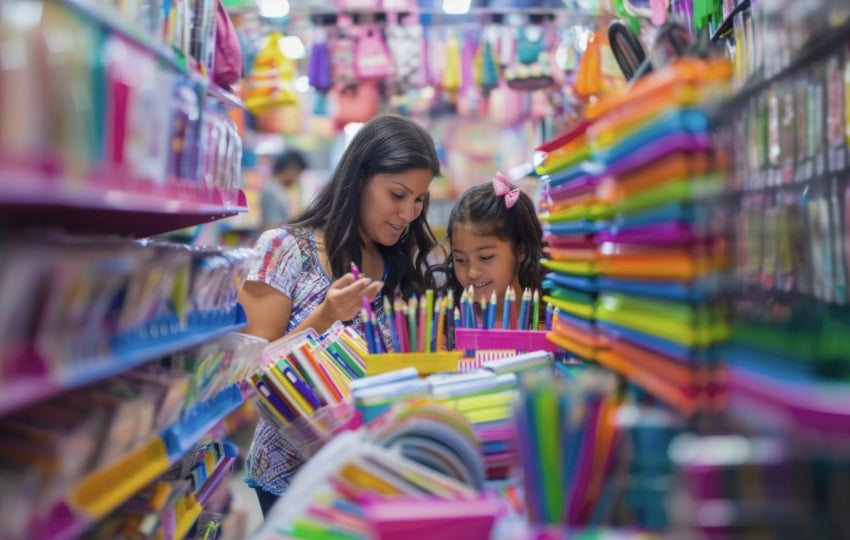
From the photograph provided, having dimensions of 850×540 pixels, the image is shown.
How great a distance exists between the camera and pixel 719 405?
0.88m

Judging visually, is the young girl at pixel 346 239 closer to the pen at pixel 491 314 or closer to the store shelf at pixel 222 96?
the pen at pixel 491 314

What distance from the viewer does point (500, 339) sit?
1785mm

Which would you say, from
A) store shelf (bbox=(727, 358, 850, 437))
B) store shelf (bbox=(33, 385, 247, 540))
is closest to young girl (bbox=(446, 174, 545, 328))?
store shelf (bbox=(33, 385, 247, 540))

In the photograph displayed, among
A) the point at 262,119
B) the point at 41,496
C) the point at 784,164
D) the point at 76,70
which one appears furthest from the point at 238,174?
the point at 262,119

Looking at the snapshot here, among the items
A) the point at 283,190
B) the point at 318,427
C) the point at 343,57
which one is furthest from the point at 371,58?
the point at 318,427

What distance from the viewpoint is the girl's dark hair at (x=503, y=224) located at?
2.44 meters

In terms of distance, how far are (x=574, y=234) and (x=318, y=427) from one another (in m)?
0.58

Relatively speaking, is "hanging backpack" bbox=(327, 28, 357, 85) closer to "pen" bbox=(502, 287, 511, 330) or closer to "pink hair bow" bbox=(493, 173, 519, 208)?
"pink hair bow" bbox=(493, 173, 519, 208)

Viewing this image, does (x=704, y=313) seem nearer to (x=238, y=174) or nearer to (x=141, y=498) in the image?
(x=141, y=498)

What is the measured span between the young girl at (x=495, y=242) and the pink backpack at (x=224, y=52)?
98 cm

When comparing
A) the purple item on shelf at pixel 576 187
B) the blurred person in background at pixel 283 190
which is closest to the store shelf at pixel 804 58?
the purple item on shelf at pixel 576 187

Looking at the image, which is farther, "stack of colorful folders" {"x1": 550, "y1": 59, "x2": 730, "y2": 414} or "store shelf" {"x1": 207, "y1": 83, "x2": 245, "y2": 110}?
"store shelf" {"x1": 207, "y1": 83, "x2": 245, "y2": 110}

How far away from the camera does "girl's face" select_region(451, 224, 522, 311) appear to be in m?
2.37

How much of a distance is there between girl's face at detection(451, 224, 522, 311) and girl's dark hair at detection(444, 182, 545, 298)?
2cm
